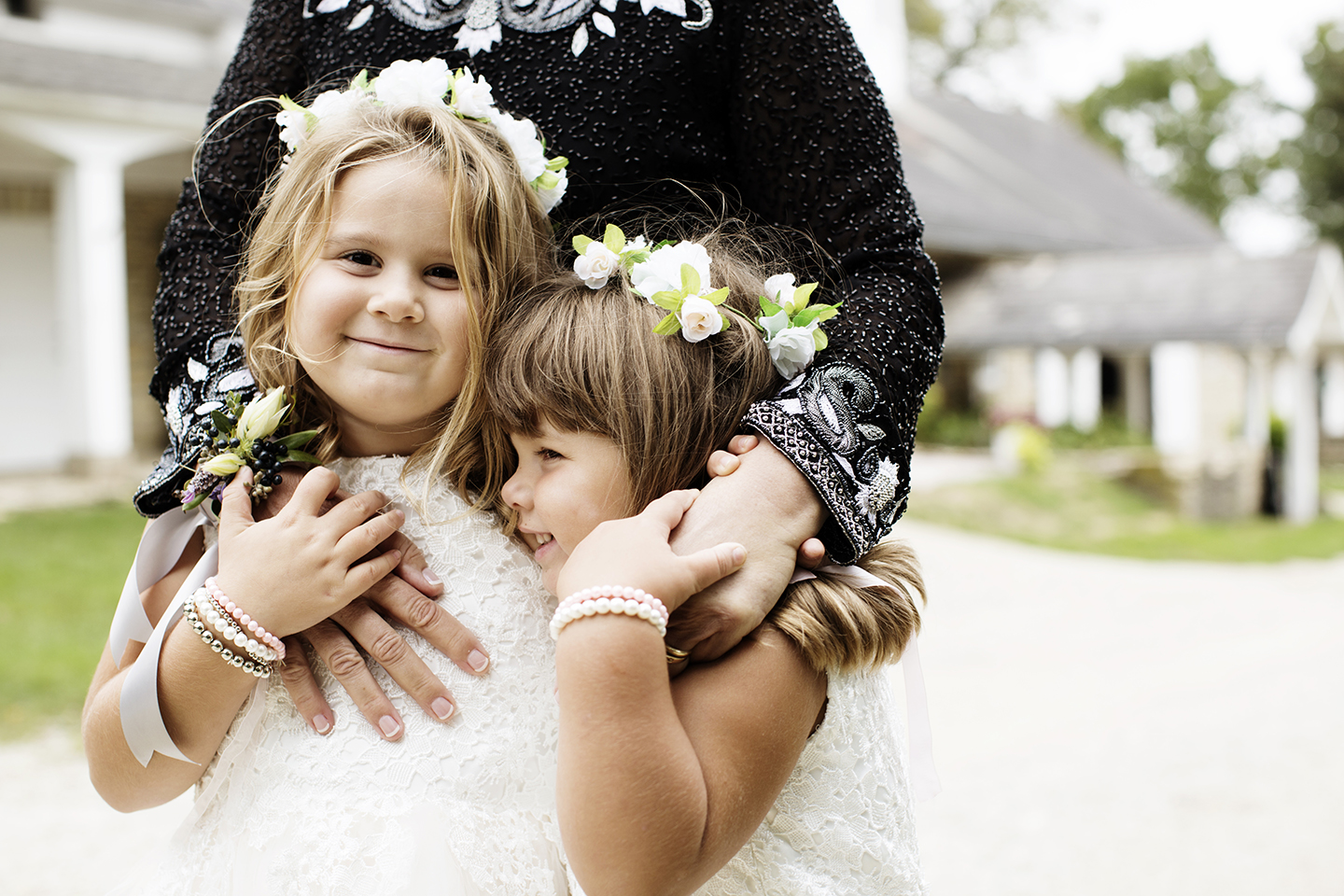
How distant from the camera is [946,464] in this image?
14.1m

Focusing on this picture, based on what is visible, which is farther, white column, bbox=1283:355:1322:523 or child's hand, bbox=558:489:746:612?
white column, bbox=1283:355:1322:523


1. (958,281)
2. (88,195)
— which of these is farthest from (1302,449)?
(88,195)

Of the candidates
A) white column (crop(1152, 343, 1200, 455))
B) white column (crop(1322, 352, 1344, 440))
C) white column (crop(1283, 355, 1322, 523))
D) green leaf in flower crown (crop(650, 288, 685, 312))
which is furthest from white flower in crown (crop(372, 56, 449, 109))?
white column (crop(1322, 352, 1344, 440))

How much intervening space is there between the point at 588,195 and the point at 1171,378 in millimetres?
18861

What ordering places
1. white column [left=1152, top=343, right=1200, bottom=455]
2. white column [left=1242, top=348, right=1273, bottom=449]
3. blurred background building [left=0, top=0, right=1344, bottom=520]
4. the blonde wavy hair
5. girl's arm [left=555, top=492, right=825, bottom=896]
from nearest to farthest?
girl's arm [left=555, top=492, right=825, bottom=896], the blonde wavy hair, blurred background building [left=0, top=0, right=1344, bottom=520], white column [left=1242, top=348, right=1273, bottom=449], white column [left=1152, top=343, right=1200, bottom=455]

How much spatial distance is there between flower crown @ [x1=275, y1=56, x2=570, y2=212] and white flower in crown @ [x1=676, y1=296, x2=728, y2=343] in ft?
1.15

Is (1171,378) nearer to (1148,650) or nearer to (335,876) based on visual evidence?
(1148,650)

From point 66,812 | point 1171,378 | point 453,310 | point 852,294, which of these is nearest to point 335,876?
point 453,310

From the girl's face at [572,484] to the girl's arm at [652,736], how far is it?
15cm

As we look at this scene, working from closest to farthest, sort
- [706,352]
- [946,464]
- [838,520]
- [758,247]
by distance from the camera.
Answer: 1. [838,520]
2. [706,352]
3. [758,247]
4. [946,464]

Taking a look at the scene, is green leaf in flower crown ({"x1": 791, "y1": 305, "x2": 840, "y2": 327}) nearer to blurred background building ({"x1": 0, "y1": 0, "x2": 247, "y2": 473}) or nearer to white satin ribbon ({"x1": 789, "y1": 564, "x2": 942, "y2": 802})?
white satin ribbon ({"x1": 789, "y1": 564, "x2": 942, "y2": 802})

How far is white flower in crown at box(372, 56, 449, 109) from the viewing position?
1.52 m

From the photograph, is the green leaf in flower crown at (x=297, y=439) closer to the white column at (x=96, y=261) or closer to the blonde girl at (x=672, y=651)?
the blonde girl at (x=672, y=651)

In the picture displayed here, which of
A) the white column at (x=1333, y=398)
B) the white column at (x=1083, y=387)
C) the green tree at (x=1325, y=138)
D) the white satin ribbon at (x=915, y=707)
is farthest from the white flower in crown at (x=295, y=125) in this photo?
the green tree at (x=1325, y=138)
